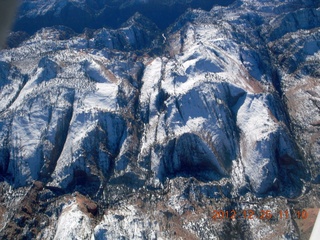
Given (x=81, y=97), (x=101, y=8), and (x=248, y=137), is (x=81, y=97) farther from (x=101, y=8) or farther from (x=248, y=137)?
(x=101, y=8)
